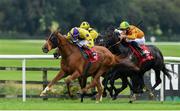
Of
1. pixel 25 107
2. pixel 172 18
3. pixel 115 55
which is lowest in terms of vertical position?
pixel 25 107

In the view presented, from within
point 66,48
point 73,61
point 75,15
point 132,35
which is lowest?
point 73,61

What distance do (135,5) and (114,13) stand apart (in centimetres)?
626

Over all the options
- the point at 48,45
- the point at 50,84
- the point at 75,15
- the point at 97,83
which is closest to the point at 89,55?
the point at 97,83

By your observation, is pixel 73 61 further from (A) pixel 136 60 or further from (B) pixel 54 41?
(A) pixel 136 60

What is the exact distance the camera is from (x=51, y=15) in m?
84.6

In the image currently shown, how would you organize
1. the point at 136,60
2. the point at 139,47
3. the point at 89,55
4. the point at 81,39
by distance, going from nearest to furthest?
the point at 89,55 < the point at 81,39 < the point at 139,47 < the point at 136,60

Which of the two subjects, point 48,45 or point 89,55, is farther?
point 89,55

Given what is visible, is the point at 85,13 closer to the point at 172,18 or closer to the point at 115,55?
the point at 172,18

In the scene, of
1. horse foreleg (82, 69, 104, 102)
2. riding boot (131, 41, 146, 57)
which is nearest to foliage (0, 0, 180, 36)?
riding boot (131, 41, 146, 57)

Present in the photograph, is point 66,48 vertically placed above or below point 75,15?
below

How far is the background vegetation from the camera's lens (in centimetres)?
8275

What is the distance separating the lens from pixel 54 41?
52.4ft

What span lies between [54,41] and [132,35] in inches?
88.4

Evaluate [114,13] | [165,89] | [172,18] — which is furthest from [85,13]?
[165,89]
